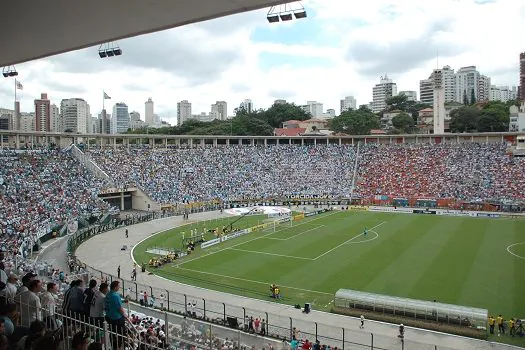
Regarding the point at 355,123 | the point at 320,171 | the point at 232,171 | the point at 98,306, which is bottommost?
the point at 320,171

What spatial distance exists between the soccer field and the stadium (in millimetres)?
174

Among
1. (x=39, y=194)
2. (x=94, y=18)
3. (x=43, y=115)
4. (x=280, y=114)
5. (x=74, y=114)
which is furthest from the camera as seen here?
(x=74, y=114)

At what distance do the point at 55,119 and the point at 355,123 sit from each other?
3876 inches

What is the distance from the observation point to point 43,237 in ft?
122

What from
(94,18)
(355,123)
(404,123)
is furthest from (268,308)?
(404,123)

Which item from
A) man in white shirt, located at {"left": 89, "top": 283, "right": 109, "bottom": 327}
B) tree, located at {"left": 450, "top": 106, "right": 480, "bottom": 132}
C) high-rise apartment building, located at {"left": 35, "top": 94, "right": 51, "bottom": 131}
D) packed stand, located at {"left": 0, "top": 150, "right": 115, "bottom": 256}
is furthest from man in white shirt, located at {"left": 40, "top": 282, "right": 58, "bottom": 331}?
high-rise apartment building, located at {"left": 35, "top": 94, "right": 51, "bottom": 131}

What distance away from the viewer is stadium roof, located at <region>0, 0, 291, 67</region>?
22.5ft

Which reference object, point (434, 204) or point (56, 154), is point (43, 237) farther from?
point (434, 204)

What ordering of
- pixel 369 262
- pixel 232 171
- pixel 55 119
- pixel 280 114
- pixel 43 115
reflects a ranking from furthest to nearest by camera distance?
pixel 55 119
pixel 43 115
pixel 280 114
pixel 232 171
pixel 369 262

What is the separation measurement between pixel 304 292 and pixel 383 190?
4190 centimetres

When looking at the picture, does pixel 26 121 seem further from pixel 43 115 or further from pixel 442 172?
pixel 442 172

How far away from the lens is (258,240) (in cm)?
3953

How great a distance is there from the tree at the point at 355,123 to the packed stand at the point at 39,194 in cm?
5982

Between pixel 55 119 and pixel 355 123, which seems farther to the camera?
pixel 55 119
